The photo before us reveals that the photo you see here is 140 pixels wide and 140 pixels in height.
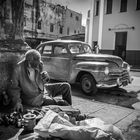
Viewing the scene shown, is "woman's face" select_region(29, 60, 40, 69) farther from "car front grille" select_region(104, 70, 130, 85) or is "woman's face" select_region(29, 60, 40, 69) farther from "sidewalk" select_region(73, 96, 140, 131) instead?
"car front grille" select_region(104, 70, 130, 85)

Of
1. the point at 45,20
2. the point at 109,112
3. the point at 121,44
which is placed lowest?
the point at 109,112

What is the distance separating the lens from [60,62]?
650cm

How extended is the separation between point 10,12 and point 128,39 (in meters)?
15.2

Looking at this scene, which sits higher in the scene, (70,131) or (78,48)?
(78,48)

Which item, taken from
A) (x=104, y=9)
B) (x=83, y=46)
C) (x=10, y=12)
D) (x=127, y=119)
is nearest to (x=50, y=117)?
(x=127, y=119)

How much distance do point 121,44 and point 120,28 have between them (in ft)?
5.41

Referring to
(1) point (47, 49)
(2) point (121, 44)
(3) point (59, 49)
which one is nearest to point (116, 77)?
(3) point (59, 49)

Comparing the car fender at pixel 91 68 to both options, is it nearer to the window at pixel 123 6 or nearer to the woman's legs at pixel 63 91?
the woman's legs at pixel 63 91

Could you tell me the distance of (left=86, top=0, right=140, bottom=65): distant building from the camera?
16.5 m

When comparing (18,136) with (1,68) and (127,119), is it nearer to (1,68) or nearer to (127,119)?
(1,68)

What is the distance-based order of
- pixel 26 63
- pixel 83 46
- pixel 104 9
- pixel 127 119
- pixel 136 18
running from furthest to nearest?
pixel 104 9
pixel 136 18
pixel 83 46
pixel 127 119
pixel 26 63

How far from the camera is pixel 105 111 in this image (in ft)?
14.0

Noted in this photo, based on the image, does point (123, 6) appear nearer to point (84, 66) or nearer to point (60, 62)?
point (60, 62)

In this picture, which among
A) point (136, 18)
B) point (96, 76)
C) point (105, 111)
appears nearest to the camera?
point (105, 111)
